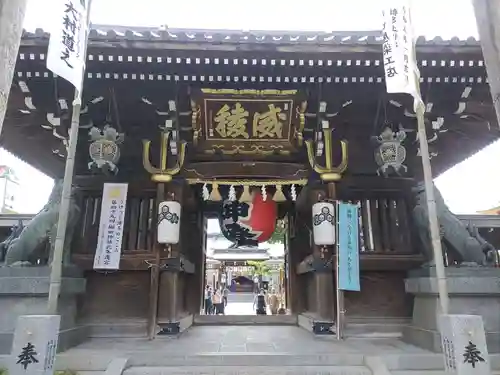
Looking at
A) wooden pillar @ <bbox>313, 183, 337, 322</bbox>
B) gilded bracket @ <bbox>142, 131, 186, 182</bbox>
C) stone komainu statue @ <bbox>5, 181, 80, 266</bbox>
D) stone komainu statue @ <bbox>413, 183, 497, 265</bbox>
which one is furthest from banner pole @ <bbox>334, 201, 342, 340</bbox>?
Result: stone komainu statue @ <bbox>5, 181, 80, 266</bbox>

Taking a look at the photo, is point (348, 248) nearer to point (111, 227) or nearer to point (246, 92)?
point (246, 92)

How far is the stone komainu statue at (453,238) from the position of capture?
641cm

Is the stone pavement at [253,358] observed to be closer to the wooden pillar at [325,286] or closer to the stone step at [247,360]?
the stone step at [247,360]

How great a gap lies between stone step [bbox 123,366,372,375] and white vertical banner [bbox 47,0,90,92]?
12.1 feet

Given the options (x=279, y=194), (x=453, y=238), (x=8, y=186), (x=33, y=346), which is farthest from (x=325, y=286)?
(x=8, y=186)

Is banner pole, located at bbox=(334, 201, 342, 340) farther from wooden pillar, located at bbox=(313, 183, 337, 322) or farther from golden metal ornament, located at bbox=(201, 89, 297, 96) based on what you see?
golden metal ornament, located at bbox=(201, 89, 297, 96)

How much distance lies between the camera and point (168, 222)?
6.80 m

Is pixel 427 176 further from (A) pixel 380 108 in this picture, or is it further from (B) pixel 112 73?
(B) pixel 112 73

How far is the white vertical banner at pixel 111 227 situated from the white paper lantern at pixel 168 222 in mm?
770

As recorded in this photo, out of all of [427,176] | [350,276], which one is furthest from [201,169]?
[427,176]

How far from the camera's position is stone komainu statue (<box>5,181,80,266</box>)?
246 inches

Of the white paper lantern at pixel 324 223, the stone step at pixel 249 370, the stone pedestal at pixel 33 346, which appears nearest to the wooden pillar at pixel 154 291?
the stone step at pixel 249 370

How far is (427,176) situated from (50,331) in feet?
14.6

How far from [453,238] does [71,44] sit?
263 inches
